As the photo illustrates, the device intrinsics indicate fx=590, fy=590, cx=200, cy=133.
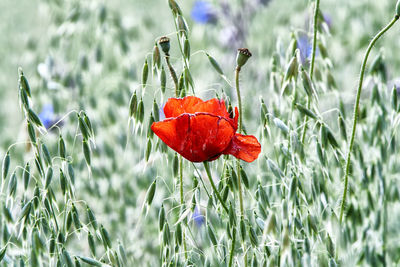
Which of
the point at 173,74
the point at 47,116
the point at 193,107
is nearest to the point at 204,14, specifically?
the point at 47,116

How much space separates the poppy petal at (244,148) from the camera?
3.82 ft

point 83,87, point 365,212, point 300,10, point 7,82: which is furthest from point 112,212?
point 7,82

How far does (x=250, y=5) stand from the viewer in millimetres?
3023

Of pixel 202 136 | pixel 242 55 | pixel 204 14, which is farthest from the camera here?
pixel 204 14

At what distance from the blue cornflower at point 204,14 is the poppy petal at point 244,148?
213cm

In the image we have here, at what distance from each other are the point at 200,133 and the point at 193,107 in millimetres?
84

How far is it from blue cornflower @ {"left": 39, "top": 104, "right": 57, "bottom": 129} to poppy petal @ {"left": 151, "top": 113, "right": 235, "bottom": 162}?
4.45 feet

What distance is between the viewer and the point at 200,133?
113cm

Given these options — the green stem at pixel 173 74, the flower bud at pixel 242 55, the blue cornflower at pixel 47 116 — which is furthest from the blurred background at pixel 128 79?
the flower bud at pixel 242 55

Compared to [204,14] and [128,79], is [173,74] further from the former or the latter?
[204,14]

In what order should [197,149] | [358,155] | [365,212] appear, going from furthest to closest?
[365,212]
[358,155]
[197,149]

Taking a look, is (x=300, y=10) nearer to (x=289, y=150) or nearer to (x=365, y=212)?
(x=365, y=212)

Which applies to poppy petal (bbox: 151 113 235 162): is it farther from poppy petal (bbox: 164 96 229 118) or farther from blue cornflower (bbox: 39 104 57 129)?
blue cornflower (bbox: 39 104 57 129)

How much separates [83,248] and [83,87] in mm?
646
